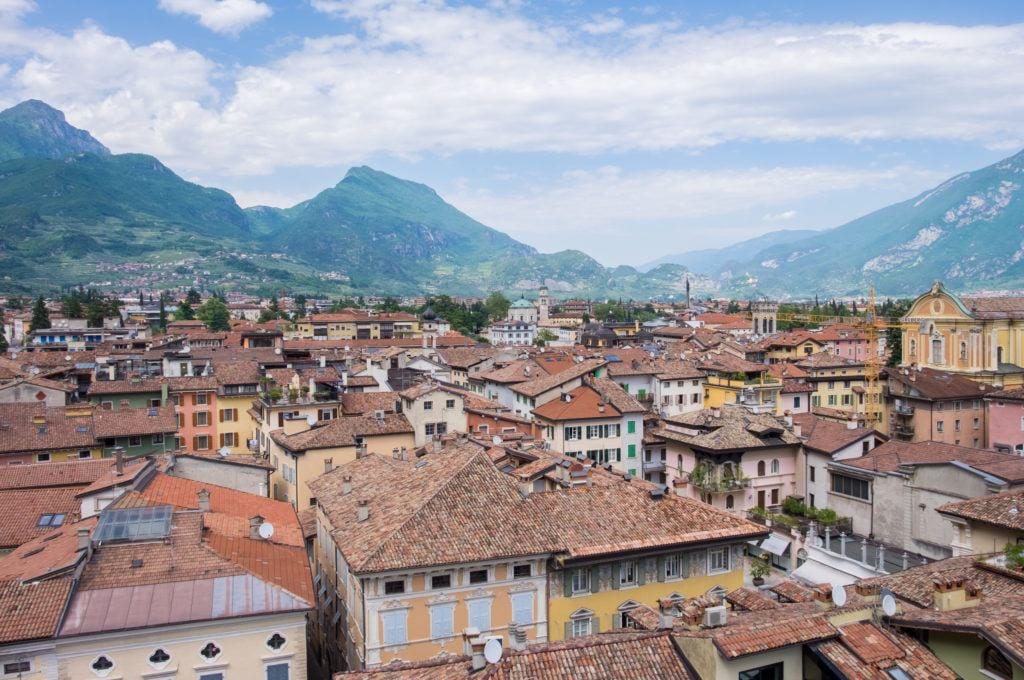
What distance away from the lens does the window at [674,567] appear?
28281 mm

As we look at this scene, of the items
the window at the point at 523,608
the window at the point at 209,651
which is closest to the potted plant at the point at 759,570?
the window at the point at 523,608

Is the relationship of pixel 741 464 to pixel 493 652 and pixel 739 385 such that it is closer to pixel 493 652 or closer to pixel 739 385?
pixel 739 385

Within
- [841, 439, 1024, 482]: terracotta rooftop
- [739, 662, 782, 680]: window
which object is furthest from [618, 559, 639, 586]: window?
[841, 439, 1024, 482]: terracotta rooftop

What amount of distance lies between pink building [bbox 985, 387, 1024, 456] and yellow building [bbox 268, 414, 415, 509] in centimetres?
5042

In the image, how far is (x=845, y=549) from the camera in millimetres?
42156

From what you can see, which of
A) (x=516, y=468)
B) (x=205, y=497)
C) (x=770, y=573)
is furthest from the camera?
(x=770, y=573)

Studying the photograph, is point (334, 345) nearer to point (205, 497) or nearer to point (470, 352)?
point (470, 352)

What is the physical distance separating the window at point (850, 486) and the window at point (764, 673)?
34157 millimetres

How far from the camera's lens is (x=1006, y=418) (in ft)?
226

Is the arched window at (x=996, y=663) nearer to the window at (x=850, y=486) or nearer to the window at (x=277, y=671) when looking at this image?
the window at (x=277, y=671)

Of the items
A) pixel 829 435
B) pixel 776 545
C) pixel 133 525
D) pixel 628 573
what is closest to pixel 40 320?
pixel 133 525

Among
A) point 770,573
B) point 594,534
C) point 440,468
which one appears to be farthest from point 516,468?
point 770,573

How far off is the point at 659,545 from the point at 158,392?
155ft

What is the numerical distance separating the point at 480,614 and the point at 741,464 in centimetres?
3088
